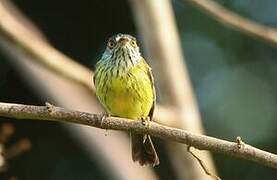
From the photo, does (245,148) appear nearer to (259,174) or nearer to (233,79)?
(259,174)

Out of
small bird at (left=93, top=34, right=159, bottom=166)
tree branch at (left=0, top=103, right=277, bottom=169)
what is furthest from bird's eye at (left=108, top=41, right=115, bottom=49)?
tree branch at (left=0, top=103, right=277, bottom=169)

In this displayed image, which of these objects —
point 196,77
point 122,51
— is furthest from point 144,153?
point 196,77

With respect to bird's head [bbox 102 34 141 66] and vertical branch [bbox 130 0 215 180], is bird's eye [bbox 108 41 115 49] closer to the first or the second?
bird's head [bbox 102 34 141 66]

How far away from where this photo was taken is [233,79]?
1117 cm

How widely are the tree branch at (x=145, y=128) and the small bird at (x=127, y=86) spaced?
73 centimetres

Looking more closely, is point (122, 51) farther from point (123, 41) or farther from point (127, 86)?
point (127, 86)

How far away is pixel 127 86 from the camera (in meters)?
5.04

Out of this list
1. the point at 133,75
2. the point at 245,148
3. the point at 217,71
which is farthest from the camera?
the point at 217,71

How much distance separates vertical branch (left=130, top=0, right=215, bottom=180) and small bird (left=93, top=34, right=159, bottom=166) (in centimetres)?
144

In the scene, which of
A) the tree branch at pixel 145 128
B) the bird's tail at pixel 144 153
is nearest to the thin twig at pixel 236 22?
the bird's tail at pixel 144 153

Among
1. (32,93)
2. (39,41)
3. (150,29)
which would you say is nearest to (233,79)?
(32,93)

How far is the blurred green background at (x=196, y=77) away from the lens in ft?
30.9

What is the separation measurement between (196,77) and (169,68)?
421cm

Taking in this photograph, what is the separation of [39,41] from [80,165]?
3.58 metres
